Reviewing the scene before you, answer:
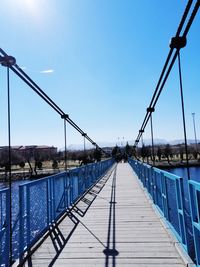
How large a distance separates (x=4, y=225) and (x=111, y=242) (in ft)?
4.88

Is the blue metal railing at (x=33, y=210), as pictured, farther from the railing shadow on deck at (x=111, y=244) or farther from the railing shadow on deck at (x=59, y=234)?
the railing shadow on deck at (x=111, y=244)

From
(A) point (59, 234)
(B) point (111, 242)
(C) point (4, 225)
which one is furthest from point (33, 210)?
(B) point (111, 242)

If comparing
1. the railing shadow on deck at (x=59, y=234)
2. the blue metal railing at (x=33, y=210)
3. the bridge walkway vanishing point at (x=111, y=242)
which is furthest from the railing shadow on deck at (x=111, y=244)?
the blue metal railing at (x=33, y=210)

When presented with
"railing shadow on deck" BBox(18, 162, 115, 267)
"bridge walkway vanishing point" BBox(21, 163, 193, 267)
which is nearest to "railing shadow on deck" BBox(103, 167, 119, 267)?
"bridge walkway vanishing point" BBox(21, 163, 193, 267)

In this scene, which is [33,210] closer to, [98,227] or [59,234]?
[59,234]

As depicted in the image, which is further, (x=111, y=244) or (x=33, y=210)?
(x=33, y=210)

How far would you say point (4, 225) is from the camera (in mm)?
3107

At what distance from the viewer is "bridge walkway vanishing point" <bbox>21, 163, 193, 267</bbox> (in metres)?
3.23

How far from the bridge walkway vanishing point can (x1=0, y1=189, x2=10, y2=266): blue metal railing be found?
32 cm

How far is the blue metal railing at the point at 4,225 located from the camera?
3.03 m

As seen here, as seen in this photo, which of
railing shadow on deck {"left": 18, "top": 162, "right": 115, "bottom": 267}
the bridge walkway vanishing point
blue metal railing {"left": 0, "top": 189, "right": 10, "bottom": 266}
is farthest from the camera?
railing shadow on deck {"left": 18, "top": 162, "right": 115, "bottom": 267}

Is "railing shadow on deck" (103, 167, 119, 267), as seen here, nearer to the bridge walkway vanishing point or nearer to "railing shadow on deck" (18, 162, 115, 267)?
the bridge walkway vanishing point

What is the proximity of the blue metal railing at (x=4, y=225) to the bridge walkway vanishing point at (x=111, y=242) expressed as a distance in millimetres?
318

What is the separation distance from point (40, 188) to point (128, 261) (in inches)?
72.8
